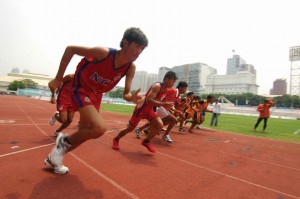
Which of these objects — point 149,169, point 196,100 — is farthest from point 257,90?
point 149,169

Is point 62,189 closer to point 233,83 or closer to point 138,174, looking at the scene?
point 138,174

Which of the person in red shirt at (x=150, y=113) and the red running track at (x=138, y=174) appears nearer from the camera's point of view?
the red running track at (x=138, y=174)

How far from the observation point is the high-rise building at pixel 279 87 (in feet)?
532

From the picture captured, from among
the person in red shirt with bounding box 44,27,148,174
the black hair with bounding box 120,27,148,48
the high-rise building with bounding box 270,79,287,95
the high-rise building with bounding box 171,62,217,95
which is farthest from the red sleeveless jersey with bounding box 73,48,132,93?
the high-rise building with bounding box 270,79,287,95

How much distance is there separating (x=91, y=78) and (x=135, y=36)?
2.73 feet

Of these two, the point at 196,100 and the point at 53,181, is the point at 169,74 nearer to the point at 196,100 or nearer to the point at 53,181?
the point at 53,181

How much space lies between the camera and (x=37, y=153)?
380cm

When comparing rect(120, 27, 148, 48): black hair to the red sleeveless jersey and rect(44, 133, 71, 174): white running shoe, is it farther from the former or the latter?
rect(44, 133, 71, 174): white running shoe

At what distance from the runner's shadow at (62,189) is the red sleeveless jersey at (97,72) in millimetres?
1214

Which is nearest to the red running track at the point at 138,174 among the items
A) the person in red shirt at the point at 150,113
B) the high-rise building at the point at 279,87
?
the person in red shirt at the point at 150,113

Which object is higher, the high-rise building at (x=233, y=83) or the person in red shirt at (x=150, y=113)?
the high-rise building at (x=233, y=83)

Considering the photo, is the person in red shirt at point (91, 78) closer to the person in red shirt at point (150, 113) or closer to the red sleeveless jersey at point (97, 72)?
the red sleeveless jersey at point (97, 72)

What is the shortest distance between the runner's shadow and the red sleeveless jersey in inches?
47.8

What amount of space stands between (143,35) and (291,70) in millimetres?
62390
